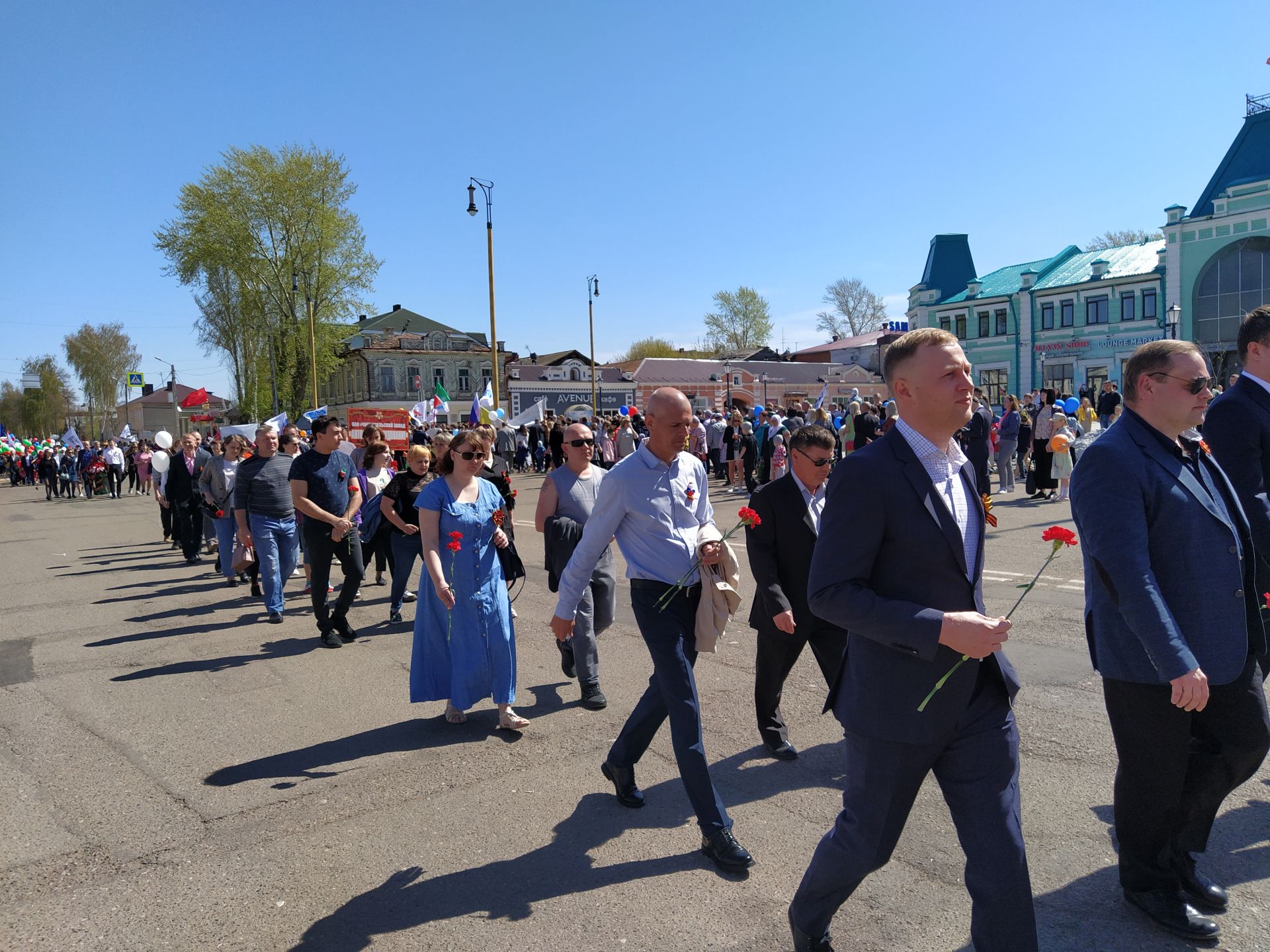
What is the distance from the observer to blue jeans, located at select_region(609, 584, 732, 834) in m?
3.51

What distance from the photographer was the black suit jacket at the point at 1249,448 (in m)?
3.28

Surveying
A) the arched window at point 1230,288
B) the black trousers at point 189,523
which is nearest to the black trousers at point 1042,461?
the black trousers at point 189,523

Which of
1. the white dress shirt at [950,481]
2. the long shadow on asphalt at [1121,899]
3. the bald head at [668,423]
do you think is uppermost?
the bald head at [668,423]

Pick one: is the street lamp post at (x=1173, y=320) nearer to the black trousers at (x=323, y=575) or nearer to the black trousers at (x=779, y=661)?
the black trousers at (x=323, y=575)

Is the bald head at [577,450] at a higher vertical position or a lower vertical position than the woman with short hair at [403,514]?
higher

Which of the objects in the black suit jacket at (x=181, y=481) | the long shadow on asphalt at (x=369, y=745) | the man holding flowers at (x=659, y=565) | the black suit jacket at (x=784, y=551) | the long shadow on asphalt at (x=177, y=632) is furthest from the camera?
the black suit jacket at (x=181, y=481)

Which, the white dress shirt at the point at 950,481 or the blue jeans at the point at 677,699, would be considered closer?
the white dress shirt at the point at 950,481

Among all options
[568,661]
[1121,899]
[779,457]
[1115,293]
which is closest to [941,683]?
[1121,899]

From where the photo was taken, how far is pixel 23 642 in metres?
8.26

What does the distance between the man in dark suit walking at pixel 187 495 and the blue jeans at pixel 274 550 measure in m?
5.40

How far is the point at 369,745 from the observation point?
5105 mm

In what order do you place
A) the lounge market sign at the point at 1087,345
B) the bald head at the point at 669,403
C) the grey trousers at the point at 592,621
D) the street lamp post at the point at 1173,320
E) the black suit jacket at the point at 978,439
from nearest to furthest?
the bald head at the point at 669,403 → the grey trousers at the point at 592,621 → the black suit jacket at the point at 978,439 → the street lamp post at the point at 1173,320 → the lounge market sign at the point at 1087,345

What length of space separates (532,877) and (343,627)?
190 inches

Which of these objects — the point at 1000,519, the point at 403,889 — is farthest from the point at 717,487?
the point at 403,889
